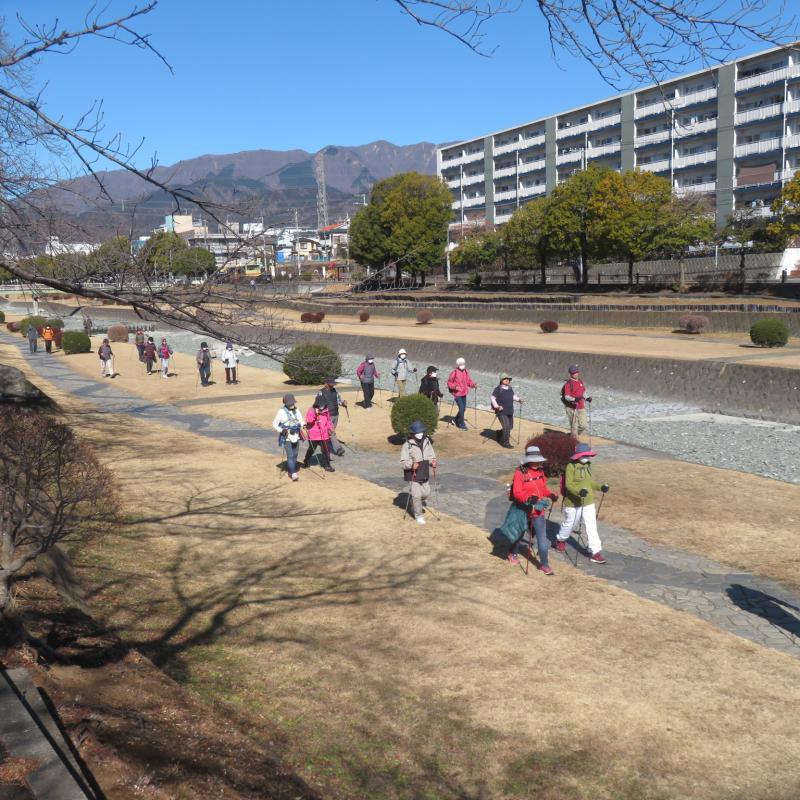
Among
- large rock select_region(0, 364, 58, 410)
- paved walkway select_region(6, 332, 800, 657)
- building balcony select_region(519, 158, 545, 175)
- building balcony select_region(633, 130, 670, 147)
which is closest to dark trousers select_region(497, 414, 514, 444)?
paved walkway select_region(6, 332, 800, 657)

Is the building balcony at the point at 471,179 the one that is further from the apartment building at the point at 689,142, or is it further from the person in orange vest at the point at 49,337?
the person in orange vest at the point at 49,337

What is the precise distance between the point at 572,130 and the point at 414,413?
213 feet

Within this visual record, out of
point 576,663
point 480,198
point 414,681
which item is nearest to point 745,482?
point 576,663

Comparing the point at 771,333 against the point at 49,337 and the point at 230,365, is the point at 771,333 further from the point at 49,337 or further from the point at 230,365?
the point at 49,337

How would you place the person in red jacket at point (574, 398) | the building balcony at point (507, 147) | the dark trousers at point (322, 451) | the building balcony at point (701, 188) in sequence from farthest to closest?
the building balcony at point (507, 147) < the building balcony at point (701, 188) < the person in red jacket at point (574, 398) < the dark trousers at point (322, 451)

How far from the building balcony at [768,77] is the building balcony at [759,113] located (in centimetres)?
147

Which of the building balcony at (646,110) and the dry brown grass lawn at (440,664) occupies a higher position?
the building balcony at (646,110)

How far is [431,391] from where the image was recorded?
17.7 metres

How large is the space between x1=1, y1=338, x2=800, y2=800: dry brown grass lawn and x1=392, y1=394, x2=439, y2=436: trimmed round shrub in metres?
5.11

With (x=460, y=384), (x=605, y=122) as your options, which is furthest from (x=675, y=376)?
(x=605, y=122)

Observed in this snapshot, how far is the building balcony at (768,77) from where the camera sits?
52.4 metres

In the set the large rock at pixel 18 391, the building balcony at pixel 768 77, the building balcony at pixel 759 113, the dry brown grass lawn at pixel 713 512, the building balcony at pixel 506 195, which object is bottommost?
the dry brown grass lawn at pixel 713 512

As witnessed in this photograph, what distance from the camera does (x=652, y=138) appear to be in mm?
65875

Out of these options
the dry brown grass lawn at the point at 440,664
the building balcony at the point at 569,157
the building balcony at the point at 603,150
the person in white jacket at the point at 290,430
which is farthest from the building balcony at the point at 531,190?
the dry brown grass lawn at the point at 440,664
